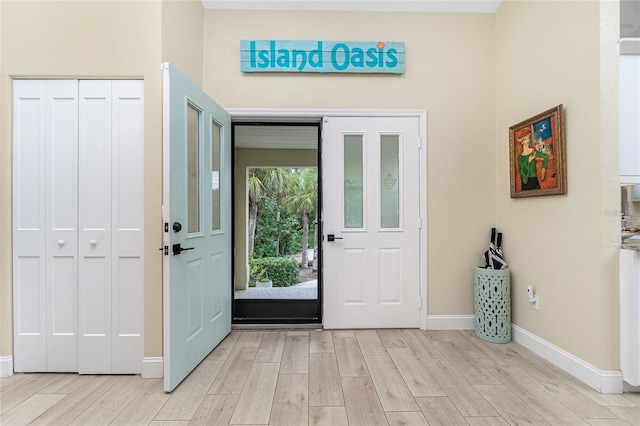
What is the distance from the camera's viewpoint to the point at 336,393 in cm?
203

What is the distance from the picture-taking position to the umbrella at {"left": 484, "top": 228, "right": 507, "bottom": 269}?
2.93 metres

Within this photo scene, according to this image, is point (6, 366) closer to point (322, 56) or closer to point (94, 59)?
point (94, 59)

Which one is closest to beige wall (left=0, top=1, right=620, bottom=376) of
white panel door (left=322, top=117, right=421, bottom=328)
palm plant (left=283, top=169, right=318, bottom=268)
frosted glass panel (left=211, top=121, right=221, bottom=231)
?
white panel door (left=322, top=117, right=421, bottom=328)

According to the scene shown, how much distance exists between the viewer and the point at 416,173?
3156 mm

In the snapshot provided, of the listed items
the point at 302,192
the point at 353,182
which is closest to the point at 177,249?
the point at 353,182

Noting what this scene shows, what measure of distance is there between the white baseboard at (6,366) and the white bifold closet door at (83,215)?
198 millimetres

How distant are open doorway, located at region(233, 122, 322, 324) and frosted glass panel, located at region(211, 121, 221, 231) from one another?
73 cm

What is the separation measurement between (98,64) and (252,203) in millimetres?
5997

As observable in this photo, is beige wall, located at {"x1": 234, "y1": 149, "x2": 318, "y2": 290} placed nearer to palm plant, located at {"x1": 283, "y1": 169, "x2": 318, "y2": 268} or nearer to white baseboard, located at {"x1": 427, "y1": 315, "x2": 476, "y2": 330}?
palm plant, located at {"x1": 283, "y1": 169, "x2": 318, "y2": 268}

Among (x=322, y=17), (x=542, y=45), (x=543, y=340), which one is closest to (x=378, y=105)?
(x=322, y=17)

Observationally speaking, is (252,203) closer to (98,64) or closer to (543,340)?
(98,64)

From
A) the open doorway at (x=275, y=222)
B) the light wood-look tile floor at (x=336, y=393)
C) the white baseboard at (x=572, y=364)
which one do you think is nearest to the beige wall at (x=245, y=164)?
the open doorway at (x=275, y=222)

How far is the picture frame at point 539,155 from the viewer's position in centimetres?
232

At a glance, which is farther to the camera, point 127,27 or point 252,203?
point 252,203
